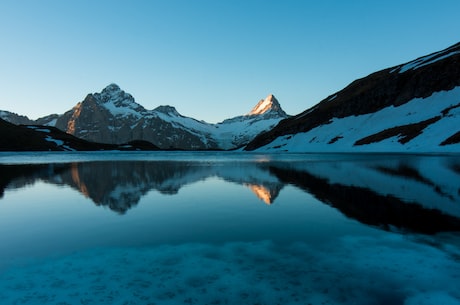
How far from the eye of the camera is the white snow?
9138 cm

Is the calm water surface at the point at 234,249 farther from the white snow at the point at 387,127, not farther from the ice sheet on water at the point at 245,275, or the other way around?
the white snow at the point at 387,127

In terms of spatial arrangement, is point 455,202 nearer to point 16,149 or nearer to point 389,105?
point 389,105

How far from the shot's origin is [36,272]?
9.75m

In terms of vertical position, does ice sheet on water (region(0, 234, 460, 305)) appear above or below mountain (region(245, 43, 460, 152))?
below

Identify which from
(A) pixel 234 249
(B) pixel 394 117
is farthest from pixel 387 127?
(A) pixel 234 249

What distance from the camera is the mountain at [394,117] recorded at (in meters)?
95.2

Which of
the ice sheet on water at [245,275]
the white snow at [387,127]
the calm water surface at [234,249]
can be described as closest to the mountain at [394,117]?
the white snow at [387,127]

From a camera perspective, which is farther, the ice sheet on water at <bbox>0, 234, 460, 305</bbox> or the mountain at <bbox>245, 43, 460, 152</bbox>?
the mountain at <bbox>245, 43, 460, 152</bbox>

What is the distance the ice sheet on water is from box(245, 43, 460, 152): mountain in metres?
83.0

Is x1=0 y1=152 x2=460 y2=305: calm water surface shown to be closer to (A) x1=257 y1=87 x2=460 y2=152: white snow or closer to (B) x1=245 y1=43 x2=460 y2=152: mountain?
(B) x1=245 y1=43 x2=460 y2=152: mountain

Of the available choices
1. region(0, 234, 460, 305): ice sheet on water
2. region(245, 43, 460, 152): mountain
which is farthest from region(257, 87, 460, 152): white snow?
region(0, 234, 460, 305): ice sheet on water

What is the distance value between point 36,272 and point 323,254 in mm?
8973

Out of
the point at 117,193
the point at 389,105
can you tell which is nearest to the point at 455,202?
the point at 117,193

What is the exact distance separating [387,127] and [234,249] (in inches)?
4904
